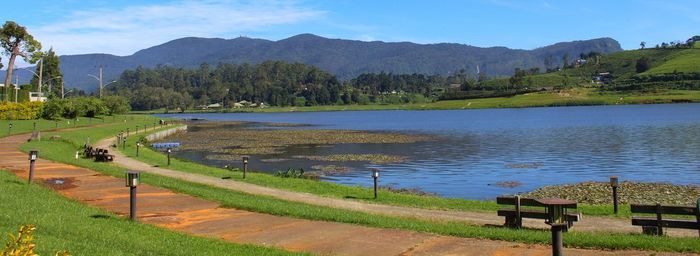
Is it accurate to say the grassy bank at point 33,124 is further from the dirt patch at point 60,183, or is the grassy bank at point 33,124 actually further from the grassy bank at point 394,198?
the grassy bank at point 394,198

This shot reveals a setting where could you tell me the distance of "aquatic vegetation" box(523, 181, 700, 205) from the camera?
27.0 metres

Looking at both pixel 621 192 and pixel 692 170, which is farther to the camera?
pixel 692 170

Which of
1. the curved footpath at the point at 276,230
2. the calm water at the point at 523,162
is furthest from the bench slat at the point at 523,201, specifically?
the calm water at the point at 523,162

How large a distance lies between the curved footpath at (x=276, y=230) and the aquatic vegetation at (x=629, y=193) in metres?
15.2

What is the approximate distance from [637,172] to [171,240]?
115 ft

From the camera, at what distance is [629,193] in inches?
1142

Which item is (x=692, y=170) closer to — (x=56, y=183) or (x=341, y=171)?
(x=341, y=171)

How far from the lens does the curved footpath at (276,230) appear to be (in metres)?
12.9

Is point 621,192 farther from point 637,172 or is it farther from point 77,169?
point 77,169

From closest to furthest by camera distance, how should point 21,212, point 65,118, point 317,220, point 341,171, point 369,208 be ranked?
point 21,212
point 317,220
point 369,208
point 341,171
point 65,118

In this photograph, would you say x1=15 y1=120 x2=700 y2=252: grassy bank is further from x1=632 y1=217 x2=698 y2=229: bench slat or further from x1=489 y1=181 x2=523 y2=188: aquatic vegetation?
x1=489 y1=181 x2=523 y2=188: aquatic vegetation

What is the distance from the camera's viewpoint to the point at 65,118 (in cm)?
8225

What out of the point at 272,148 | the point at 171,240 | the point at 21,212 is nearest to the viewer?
the point at 171,240

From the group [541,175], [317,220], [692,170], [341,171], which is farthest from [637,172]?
[317,220]
